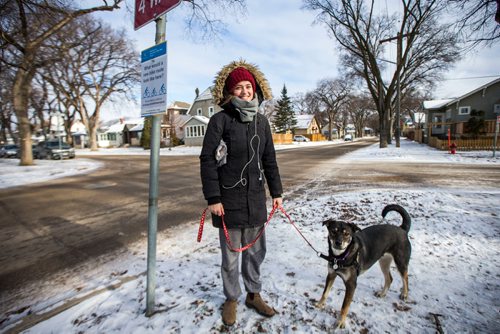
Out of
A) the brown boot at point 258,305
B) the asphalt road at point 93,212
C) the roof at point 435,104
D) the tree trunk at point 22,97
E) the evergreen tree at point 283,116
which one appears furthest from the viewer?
the evergreen tree at point 283,116

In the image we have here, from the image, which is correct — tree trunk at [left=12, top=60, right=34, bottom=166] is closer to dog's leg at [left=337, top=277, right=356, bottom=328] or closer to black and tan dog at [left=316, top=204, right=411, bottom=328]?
black and tan dog at [left=316, top=204, right=411, bottom=328]

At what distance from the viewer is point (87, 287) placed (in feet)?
10.1

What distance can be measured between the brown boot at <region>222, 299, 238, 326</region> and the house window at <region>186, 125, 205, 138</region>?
39620 millimetres

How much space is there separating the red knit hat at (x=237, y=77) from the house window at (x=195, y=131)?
39.3 meters

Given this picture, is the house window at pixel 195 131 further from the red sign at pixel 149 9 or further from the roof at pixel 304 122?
the red sign at pixel 149 9

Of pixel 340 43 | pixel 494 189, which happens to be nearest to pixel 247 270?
pixel 494 189

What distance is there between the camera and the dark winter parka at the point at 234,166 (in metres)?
2.31

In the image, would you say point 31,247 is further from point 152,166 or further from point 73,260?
point 152,166

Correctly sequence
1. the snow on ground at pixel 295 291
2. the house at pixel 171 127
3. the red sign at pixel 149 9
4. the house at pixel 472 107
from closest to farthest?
the red sign at pixel 149 9 → the snow on ground at pixel 295 291 → the house at pixel 472 107 → the house at pixel 171 127

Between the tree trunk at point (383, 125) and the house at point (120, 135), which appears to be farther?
the house at point (120, 135)

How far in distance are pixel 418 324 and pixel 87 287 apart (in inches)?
141

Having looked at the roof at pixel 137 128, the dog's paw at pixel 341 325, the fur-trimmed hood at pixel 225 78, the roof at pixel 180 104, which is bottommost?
the dog's paw at pixel 341 325

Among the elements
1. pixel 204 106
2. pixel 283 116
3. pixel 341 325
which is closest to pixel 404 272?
pixel 341 325

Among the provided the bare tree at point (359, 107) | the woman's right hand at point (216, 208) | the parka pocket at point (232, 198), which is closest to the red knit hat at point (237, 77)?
the parka pocket at point (232, 198)
